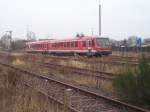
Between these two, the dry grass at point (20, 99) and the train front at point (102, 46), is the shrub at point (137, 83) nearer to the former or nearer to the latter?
the dry grass at point (20, 99)

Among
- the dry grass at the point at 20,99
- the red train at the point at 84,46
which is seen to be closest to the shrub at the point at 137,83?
the dry grass at the point at 20,99

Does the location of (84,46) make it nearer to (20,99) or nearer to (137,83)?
(137,83)

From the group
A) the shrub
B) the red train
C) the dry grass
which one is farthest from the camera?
the red train

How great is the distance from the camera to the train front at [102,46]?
3809 centimetres

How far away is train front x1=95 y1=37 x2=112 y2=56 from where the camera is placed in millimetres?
38094

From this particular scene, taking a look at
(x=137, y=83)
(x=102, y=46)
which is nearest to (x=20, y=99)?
(x=137, y=83)

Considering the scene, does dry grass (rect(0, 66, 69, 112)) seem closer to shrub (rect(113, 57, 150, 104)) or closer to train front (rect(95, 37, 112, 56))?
shrub (rect(113, 57, 150, 104))

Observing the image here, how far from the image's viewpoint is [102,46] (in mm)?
38656

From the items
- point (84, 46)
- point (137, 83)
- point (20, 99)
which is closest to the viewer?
point (20, 99)

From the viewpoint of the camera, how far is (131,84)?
11.1 meters

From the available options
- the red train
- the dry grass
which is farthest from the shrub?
the red train

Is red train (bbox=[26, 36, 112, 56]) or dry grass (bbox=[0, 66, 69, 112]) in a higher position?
red train (bbox=[26, 36, 112, 56])

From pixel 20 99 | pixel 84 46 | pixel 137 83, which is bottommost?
pixel 20 99

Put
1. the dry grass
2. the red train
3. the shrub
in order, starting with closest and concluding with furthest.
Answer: the dry grass
the shrub
the red train
